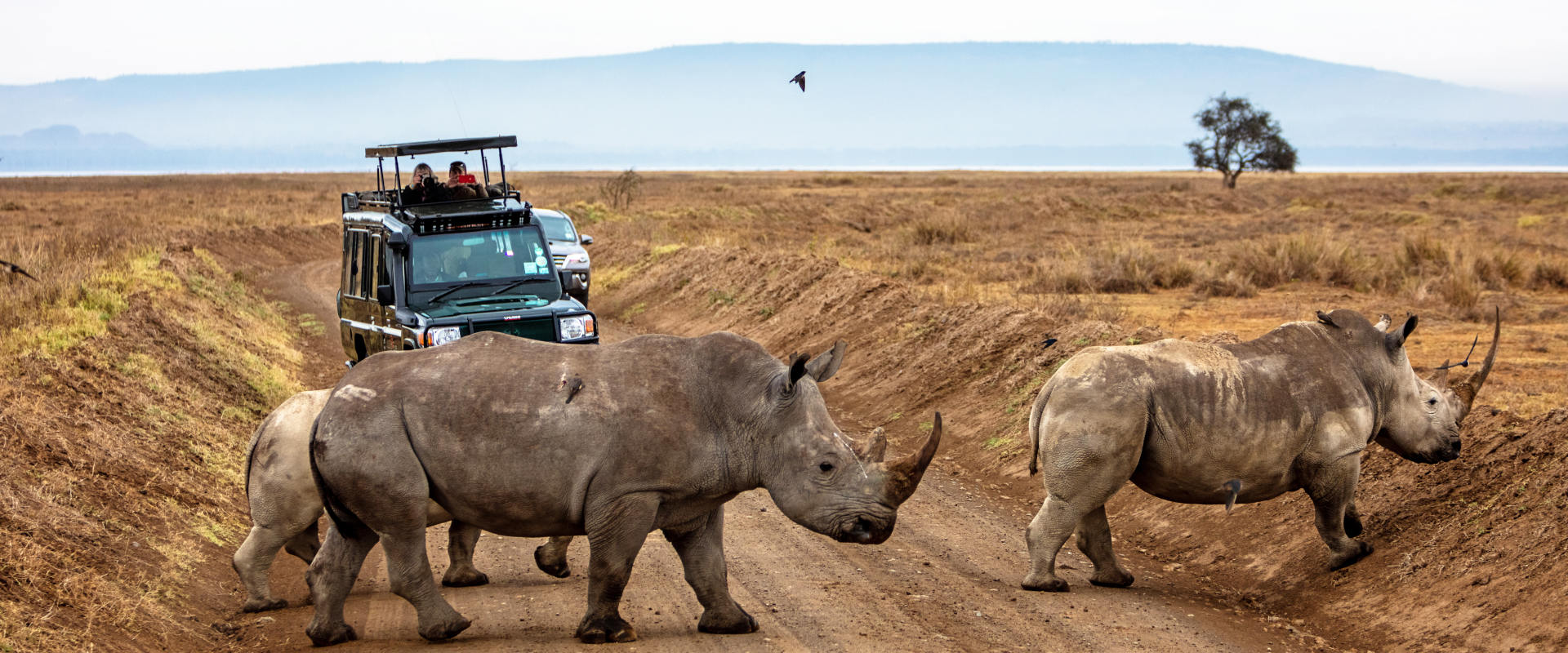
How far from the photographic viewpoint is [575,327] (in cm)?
1130

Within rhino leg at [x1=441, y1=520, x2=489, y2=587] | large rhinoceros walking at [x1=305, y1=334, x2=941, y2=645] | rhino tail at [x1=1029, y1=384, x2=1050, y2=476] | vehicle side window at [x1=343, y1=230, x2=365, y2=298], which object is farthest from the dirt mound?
vehicle side window at [x1=343, y1=230, x2=365, y2=298]

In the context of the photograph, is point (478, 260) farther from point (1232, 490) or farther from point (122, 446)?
point (1232, 490)

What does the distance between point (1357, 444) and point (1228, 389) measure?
88cm

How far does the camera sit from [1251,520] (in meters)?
9.04

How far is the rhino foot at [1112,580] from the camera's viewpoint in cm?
796

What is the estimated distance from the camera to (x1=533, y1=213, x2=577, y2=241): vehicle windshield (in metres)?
24.0

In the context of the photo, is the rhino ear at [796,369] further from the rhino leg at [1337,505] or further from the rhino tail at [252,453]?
the rhino leg at [1337,505]

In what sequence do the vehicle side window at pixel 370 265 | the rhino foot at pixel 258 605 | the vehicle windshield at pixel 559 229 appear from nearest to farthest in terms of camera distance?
the rhino foot at pixel 258 605, the vehicle side window at pixel 370 265, the vehicle windshield at pixel 559 229

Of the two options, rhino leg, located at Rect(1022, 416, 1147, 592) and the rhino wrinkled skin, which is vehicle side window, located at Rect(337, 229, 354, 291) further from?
rhino leg, located at Rect(1022, 416, 1147, 592)

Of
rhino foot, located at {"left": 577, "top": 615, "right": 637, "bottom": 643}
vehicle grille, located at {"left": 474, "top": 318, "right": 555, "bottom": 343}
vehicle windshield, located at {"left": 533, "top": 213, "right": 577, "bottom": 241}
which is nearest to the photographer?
rhino foot, located at {"left": 577, "top": 615, "right": 637, "bottom": 643}

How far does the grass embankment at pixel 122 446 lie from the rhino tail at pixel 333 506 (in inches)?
43.3

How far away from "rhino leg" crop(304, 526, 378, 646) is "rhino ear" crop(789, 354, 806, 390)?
2.46m

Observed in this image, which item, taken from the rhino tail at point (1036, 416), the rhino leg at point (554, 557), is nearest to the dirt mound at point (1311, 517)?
the rhino tail at point (1036, 416)

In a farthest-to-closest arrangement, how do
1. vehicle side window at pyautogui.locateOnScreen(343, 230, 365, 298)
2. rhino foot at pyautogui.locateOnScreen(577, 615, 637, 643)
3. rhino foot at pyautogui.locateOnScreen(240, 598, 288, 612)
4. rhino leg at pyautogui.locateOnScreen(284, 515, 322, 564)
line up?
vehicle side window at pyautogui.locateOnScreen(343, 230, 365, 298) < rhino leg at pyautogui.locateOnScreen(284, 515, 322, 564) < rhino foot at pyautogui.locateOnScreen(240, 598, 288, 612) < rhino foot at pyautogui.locateOnScreen(577, 615, 637, 643)
